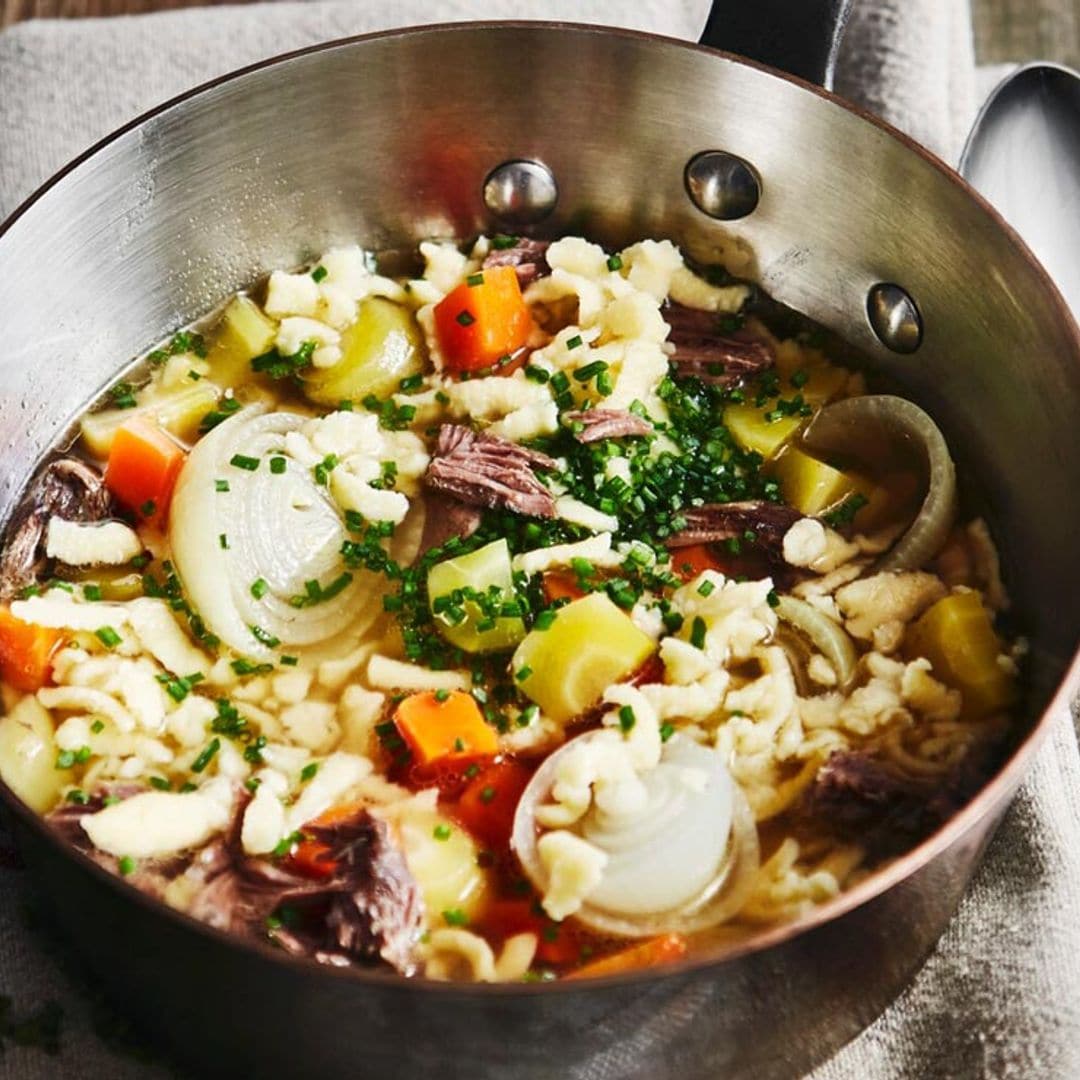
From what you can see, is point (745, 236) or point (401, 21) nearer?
point (745, 236)

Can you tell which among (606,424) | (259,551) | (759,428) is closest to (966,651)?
(759,428)

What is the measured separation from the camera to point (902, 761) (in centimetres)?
231

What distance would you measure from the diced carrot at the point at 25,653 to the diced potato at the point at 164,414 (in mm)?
486

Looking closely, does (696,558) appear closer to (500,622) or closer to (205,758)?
(500,622)

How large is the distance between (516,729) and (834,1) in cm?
148

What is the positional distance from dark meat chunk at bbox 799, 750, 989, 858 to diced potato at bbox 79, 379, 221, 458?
4.41 ft

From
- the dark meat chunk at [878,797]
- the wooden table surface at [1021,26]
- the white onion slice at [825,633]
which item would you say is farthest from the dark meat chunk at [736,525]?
the wooden table surface at [1021,26]

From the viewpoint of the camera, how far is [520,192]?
3.23 meters

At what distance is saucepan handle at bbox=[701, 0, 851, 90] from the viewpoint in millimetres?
2846

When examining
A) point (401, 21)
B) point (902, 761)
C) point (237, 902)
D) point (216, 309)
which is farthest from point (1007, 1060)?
point (401, 21)

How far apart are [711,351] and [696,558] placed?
482 mm

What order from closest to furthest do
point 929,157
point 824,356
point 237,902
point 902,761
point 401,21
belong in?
1. point 237,902
2. point 902,761
3. point 929,157
4. point 824,356
5. point 401,21

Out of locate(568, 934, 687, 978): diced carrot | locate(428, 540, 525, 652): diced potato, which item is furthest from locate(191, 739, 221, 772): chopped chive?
locate(568, 934, 687, 978): diced carrot

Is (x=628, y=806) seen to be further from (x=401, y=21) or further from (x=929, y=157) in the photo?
(x=401, y=21)
